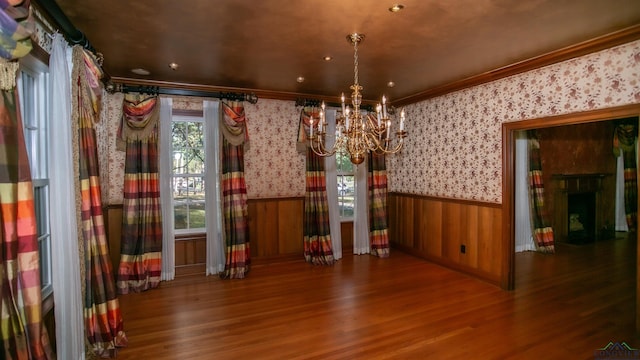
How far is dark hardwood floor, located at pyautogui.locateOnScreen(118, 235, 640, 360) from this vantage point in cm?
→ 260

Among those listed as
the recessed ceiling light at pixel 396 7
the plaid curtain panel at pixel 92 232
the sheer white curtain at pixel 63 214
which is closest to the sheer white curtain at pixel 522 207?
the recessed ceiling light at pixel 396 7

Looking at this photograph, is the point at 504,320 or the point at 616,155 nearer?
the point at 504,320

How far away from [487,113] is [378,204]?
211cm

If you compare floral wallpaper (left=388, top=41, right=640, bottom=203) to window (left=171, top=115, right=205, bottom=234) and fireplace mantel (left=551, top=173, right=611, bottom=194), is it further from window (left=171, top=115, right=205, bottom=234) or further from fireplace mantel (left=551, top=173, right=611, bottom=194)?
window (left=171, top=115, right=205, bottom=234)

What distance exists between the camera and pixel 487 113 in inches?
160

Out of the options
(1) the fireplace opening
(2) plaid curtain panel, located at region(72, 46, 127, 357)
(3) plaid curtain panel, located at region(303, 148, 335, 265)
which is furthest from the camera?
(1) the fireplace opening

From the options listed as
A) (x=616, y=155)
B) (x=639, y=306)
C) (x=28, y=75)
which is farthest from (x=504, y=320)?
(x=616, y=155)

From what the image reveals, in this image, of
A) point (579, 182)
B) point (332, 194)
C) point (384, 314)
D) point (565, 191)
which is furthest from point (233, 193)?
point (579, 182)

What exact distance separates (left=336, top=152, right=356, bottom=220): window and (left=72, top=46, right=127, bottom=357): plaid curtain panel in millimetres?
3650

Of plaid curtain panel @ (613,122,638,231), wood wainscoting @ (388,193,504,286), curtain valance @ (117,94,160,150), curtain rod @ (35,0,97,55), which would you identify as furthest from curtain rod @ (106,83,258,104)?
plaid curtain panel @ (613,122,638,231)

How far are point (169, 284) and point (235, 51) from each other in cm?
298

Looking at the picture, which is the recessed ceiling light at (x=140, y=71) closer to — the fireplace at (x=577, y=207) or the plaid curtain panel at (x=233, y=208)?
the plaid curtain panel at (x=233, y=208)

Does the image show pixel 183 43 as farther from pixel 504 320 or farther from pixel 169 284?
pixel 504 320

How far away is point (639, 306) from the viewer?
8.95 ft
